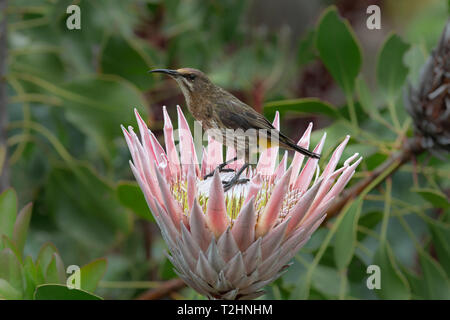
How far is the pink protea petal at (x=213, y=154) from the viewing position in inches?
21.5

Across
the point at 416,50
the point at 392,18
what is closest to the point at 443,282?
the point at 416,50

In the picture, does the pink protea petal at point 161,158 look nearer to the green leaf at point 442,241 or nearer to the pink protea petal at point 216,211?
the pink protea petal at point 216,211

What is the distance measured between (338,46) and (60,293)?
0.50m

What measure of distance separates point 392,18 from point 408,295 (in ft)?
5.94

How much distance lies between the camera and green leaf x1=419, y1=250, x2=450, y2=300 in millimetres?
787

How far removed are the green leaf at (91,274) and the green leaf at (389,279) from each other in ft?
1.26

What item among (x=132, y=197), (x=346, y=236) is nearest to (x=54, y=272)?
(x=132, y=197)

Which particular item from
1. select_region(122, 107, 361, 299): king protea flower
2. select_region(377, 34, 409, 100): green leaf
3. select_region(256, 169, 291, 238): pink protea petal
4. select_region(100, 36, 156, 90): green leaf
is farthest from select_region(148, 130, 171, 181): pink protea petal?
select_region(377, 34, 409, 100): green leaf

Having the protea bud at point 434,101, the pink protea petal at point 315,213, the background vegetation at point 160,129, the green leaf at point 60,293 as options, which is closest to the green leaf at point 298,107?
the background vegetation at point 160,129

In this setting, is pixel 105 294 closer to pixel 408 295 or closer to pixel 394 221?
pixel 394 221

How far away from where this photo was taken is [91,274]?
1.78ft

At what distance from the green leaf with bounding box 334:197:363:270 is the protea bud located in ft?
0.41

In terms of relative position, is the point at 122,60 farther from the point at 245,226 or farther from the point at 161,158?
the point at 245,226

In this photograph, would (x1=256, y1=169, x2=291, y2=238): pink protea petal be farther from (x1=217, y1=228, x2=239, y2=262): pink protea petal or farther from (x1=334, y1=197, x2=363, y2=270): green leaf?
Result: (x1=334, y1=197, x2=363, y2=270): green leaf
